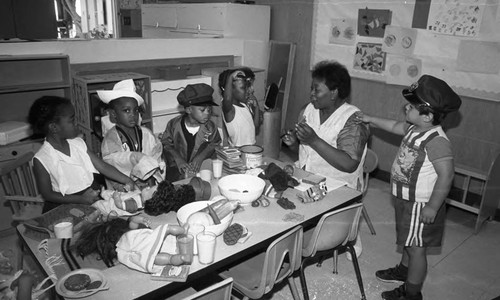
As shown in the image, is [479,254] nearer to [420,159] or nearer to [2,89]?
[420,159]

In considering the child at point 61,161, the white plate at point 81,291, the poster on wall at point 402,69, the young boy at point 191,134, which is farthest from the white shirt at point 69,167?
the poster on wall at point 402,69

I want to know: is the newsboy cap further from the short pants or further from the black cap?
the short pants

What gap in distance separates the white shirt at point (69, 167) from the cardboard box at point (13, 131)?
1200 mm

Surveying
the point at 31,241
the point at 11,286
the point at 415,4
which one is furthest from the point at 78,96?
the point at 415,4

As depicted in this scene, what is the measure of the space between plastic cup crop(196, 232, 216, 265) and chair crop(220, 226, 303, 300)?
27 centimetres

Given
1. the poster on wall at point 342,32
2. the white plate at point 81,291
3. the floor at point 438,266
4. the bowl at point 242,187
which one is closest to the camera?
the white plate at point 81,291

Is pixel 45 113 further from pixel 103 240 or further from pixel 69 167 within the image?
pixel 103 240

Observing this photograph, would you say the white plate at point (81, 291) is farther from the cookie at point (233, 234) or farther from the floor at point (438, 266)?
the floor at point (438, 266)

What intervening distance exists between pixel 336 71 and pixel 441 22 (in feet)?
6.19

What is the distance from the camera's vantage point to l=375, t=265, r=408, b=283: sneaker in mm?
2705

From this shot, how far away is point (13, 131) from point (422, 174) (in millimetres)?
3175

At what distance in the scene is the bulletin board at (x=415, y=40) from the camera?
3.58 metres

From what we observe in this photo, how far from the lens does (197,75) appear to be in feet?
15.7

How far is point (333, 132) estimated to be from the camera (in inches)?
104
